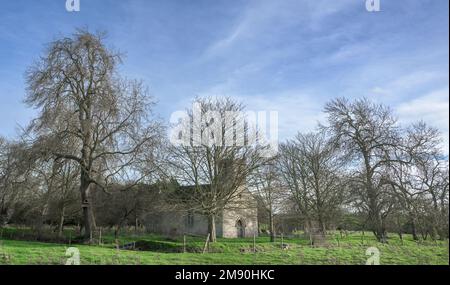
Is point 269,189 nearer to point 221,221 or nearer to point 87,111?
point 221,221

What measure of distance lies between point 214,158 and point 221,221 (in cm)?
871

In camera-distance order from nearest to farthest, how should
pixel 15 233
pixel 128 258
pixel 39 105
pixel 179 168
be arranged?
pixel 128 258, pixel 39 105, pixel 15 233, pixel 179 168

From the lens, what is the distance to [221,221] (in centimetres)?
3928

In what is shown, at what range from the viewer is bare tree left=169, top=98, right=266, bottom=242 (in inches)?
1294

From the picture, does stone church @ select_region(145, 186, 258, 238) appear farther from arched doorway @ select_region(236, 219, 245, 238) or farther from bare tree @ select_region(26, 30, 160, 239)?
bare tree @ select_region(26, 30, 160, 239)

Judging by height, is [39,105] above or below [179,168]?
above

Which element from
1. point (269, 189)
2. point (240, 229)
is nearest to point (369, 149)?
point (269, 189)

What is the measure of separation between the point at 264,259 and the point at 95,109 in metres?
14.6

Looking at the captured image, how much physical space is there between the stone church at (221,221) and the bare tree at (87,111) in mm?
8618

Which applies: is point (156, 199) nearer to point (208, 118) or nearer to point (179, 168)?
point (179, 168)

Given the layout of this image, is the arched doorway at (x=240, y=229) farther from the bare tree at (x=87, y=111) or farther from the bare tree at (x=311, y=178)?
the bare tree at (x=87, y=111)

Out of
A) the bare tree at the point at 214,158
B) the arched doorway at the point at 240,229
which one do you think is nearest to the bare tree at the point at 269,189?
the bare tree at the point at 214,158

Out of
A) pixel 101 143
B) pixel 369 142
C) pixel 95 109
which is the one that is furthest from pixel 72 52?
pixel 369 142

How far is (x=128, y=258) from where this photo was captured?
16.3 metres
